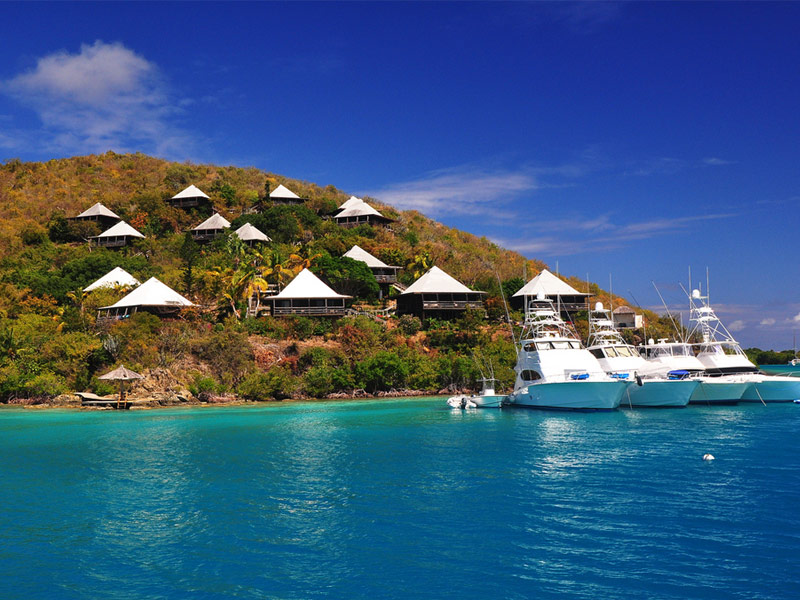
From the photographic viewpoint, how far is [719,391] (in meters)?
41.1

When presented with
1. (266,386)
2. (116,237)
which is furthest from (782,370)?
(116,237)

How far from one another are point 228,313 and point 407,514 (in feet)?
146

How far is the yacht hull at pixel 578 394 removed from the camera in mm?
35719

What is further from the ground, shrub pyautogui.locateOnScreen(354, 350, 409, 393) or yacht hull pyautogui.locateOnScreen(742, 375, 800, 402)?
shrub pyautogui.locateOnScreen(354, 350, 409, 393)

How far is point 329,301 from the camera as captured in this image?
5844 centimetres

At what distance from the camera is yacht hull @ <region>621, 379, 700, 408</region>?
1521 inches

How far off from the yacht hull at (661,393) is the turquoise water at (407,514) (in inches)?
348

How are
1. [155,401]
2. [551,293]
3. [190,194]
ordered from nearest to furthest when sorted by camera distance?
[155,401]
[551,293]
[190,194]

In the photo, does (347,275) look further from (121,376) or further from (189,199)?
(189,199)

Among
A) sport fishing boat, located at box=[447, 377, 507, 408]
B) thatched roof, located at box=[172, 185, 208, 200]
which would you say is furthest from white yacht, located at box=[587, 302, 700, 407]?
thatched roof, located at box=[172, 185, 208, 200]

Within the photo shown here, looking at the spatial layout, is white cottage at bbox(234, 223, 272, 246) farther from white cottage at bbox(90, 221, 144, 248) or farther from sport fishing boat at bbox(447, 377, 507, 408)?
sport fishing boat at bbox(447, 377, 507, 408)

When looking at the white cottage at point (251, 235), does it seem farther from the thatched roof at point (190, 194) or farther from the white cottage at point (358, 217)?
the thatched roof at point (190, 194)

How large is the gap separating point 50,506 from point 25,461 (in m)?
8.18

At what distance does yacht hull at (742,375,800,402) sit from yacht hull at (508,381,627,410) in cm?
1122
